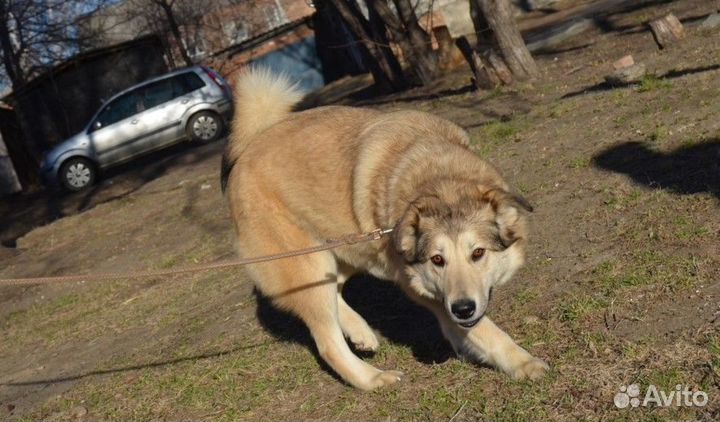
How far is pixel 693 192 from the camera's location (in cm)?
603

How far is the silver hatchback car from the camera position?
2138 cm

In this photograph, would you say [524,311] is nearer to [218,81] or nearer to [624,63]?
[624,63]

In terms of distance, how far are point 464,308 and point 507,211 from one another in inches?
24.9

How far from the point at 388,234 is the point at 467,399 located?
100 cm

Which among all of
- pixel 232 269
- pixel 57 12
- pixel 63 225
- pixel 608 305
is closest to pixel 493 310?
pixel 608 305

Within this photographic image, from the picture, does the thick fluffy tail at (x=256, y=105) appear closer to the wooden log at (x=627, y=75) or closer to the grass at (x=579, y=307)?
the grass at (x=579, y=307)

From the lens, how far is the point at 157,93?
2222cm

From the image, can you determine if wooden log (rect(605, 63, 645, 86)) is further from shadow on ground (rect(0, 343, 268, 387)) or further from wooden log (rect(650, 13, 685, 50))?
shadow on ground (rect(0, 343, 268, 387))

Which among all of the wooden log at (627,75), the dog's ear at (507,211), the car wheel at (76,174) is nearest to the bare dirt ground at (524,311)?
the wooden log at (627,75)

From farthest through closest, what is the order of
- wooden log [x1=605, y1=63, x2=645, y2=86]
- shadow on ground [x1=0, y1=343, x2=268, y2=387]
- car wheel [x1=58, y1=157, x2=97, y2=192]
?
car wheel [x1=58, y1=157, x2=97, y2=192] < wooden log [x1=605, y1=63, x2=645, y2=86] < shadow on ground [x1=0, y1=343, x2=268, y2=387]

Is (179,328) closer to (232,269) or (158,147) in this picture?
(232,269)

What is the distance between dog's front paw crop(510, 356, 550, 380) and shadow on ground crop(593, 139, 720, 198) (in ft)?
7.77

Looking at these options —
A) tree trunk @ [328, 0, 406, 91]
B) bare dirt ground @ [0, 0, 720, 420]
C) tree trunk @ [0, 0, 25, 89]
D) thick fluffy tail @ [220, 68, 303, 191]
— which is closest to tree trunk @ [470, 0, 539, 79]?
bare dirt ground @ [0, 0, 720, 420]

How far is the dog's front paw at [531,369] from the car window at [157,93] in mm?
19123
